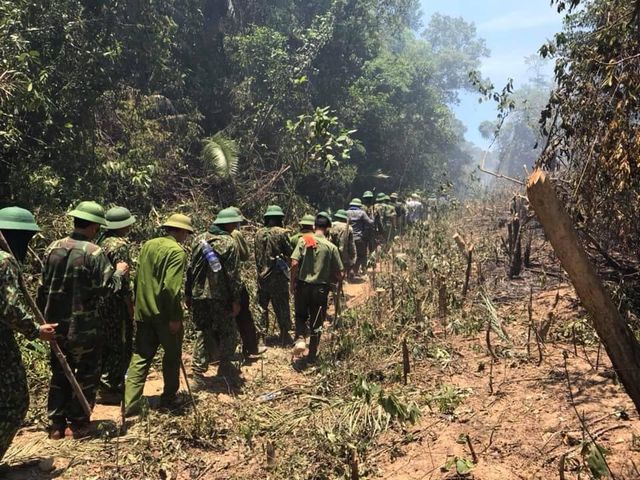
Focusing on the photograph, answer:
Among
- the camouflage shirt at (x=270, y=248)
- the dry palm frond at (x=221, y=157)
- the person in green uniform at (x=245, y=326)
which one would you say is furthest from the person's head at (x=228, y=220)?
the dry palm frond at (x=221, y=157)

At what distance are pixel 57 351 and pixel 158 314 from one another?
0.97 m

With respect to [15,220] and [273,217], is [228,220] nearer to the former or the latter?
[273,217]

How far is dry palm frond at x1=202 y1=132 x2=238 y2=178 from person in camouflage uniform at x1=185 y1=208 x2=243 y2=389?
7397mm

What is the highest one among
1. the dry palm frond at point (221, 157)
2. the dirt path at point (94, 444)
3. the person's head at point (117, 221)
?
the dry palm frond at point (221, 157)

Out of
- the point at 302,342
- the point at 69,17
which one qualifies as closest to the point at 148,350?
the point at 302,342

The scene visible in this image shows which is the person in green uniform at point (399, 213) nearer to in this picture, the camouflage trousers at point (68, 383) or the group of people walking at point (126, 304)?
the group of people walking at point (126, 304)

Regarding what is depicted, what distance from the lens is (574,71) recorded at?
5066mm

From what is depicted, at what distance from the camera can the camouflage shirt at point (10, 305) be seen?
9.23 feet

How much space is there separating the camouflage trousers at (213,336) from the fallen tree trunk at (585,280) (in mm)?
3453

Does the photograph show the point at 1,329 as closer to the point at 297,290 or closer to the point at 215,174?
the point at 297,290

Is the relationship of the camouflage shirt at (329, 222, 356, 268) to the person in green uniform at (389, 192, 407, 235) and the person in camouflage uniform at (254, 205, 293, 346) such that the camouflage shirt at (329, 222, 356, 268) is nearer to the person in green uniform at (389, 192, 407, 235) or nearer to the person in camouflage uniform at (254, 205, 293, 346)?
the person in camouflage uniform at (254, 205, 293, 346)

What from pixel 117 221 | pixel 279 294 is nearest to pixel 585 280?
pixel 117 221

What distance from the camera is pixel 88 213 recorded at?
3729 mm

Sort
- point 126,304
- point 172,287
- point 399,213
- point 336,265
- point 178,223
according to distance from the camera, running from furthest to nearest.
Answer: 1. point 399,213
2. point 336,265
3. point 126,304
4. point 178,223
5. point 172,287
